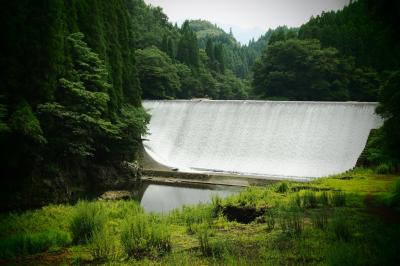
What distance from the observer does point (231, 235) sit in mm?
7711

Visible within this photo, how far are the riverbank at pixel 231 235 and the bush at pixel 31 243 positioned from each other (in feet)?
0.06

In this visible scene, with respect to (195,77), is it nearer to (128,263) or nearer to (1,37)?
(1,37)

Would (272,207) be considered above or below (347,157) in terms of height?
below

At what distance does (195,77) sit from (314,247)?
133 ft

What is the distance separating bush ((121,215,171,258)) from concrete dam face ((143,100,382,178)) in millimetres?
16165

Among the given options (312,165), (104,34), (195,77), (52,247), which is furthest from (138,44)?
(52,247)

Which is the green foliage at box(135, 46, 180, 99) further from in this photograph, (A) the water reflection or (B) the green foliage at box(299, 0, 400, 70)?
(A) the water reflection

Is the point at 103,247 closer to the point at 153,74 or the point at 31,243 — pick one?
the point at 31,243

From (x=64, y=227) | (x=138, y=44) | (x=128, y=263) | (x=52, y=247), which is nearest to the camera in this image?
(x=128, y=263)

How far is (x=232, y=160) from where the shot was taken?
1013 inches

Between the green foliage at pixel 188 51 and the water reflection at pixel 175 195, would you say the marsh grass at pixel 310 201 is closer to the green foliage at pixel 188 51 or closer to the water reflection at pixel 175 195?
the water reflection at pixel 175 195

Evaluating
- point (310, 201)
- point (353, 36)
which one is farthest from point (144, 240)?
point (353, 36)

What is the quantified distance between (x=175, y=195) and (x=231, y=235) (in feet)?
36.2

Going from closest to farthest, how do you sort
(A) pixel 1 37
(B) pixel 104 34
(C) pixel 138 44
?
(A) pixel 1 37 < (B) pixel 104 34 < (C) pixel 138 44
